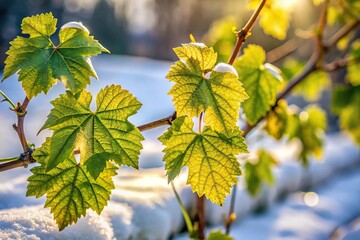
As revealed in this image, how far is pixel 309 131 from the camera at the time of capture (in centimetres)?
157

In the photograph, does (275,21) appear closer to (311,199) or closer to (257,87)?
(257,87)

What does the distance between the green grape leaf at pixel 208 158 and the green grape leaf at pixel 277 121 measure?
55 cm

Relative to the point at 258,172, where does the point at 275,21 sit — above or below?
above

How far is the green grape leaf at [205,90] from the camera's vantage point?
612 mm

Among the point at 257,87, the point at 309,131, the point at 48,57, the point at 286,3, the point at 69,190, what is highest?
the point at 286,3

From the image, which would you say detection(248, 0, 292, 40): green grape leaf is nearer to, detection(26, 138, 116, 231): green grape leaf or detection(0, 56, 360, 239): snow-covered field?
detection(0, 56, 360, 239): snow-covered field

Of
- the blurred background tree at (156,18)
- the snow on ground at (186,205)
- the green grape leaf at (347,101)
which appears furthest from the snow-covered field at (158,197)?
the blurred background tree at (156,18)

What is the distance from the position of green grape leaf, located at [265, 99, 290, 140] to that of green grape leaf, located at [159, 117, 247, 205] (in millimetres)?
549

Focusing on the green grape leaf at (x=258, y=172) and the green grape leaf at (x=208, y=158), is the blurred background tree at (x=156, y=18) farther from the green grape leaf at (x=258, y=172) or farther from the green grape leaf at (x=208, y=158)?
the green grape leaf at (x=208, y=158)

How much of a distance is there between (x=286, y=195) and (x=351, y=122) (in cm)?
65

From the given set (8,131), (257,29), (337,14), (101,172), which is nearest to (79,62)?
(101,172)

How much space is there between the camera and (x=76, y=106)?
63 centimetres

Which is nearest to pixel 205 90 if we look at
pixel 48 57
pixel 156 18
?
pixel 48 57

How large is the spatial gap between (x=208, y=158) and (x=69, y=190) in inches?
8.8
